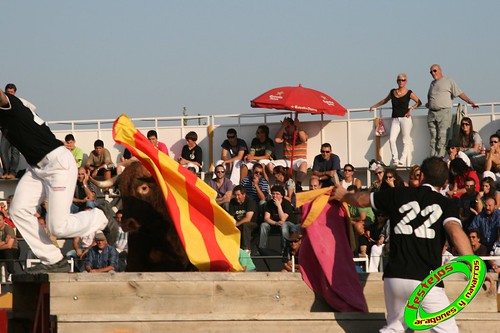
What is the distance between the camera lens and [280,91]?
19953mm

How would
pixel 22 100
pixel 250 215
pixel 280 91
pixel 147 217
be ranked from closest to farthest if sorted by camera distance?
pixel 22 100, pixel 147 217, pixel 250 215, pixel 280 91

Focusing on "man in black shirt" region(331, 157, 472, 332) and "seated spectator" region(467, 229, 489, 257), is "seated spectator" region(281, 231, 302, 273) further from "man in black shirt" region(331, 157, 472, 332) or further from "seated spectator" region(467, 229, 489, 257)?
"man in black shirt" region(331, 157, 472, 332)

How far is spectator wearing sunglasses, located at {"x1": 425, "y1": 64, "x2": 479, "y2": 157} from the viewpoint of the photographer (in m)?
18.8

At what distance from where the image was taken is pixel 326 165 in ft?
61.4

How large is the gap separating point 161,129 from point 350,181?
4940mm

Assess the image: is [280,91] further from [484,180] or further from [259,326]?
[259,326]

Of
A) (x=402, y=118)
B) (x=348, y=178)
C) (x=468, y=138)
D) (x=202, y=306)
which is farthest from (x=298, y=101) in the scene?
(x=202, y=306)

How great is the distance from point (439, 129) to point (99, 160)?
6424 millimetres

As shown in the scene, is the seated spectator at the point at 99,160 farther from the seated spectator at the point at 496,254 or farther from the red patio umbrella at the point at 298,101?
the seated spectator at the point at 496,254

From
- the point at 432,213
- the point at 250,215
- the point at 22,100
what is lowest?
the point at 250,215

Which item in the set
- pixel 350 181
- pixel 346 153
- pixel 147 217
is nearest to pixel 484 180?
pixel 350 181

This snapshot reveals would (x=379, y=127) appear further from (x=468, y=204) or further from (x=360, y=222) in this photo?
(x=360, y=222)

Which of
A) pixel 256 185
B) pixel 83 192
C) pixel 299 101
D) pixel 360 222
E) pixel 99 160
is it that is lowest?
pixel 360 222

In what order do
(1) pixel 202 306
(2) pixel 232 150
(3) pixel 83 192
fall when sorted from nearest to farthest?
(1) pixel 202 306
(3) pixel 83 192
(2) pixel 232 150
